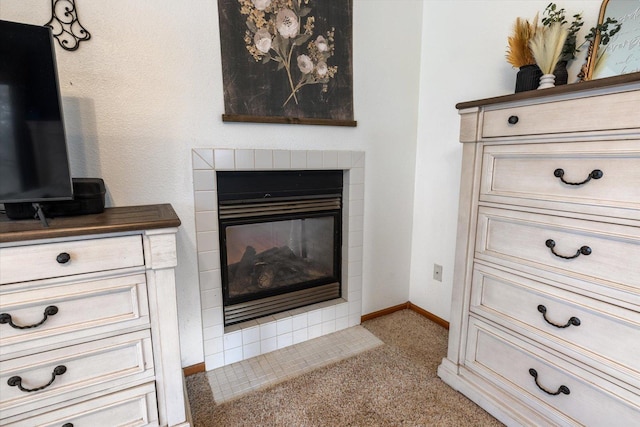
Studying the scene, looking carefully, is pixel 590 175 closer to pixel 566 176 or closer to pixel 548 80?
pixel 566 176

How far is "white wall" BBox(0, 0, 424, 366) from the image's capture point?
1.29 metres

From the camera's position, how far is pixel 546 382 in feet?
3.98

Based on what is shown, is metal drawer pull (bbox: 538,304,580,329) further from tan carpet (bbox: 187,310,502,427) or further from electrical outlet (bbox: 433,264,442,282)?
electrical outlet (bbox: 433,264,442,282)

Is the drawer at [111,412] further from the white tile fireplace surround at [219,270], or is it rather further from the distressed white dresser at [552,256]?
the distressed white dresser at [552,256]

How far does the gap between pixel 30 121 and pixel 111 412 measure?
3.26 feet

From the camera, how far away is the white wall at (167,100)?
1.29m

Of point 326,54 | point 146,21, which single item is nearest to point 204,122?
point 146,21

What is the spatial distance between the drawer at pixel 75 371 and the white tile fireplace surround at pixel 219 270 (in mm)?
513

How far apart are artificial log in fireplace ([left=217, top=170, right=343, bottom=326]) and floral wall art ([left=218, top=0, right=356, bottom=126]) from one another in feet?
1.10

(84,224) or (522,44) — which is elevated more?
(522,44)

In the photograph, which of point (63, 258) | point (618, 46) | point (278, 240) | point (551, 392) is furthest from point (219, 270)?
point (618, 46)

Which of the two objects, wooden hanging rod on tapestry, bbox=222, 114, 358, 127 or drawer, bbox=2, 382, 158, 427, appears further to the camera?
wooden hanging rod on tapestry, bbox=222, 114, 358, 127

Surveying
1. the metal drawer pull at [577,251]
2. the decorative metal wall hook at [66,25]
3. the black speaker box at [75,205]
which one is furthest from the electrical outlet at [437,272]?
the decorative metal wall hook at [66,25]

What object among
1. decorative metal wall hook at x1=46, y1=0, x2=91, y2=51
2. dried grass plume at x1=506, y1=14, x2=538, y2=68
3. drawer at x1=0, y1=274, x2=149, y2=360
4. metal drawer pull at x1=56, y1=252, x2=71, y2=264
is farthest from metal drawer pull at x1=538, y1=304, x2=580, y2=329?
decorative metal wall hook at x1=46, y1=0, x2=91, y2=51
